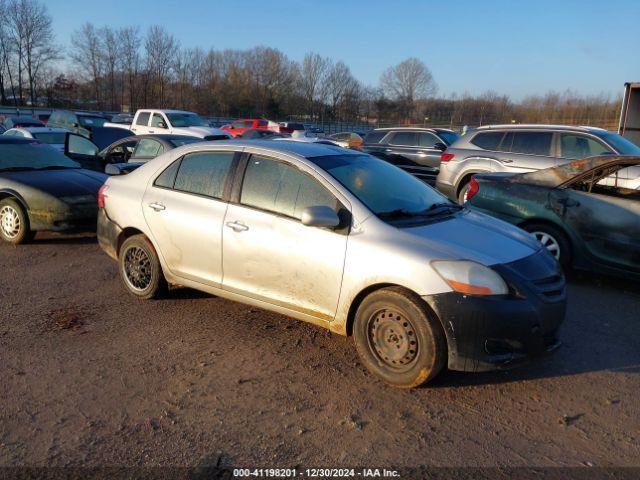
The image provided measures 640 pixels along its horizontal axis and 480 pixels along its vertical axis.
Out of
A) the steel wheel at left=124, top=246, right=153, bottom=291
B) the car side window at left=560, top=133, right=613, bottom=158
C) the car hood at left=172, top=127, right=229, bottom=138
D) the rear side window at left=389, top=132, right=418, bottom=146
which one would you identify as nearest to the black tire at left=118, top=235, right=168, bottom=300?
the steel wheel at left=124, top=246, right=153, bottom=291

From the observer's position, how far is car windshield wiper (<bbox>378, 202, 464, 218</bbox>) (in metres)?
4.07

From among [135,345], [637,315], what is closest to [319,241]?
[135,345]

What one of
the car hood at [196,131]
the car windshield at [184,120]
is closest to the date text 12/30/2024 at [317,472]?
the car hood at [196,131]

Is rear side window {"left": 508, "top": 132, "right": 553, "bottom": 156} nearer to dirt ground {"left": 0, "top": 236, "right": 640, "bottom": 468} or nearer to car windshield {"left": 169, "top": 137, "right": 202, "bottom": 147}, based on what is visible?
dirt ground {"left": 0, "top": 236, "right": 640, "bottom": 468}

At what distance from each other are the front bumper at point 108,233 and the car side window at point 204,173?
933mm

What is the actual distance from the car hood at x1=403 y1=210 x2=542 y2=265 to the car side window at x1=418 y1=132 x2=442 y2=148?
374 inches

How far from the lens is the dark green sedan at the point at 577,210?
5.72 m

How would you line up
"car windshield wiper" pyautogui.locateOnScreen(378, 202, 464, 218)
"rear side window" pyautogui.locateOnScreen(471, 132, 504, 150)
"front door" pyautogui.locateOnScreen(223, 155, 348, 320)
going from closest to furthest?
"front door" pyautogui.locateOnScreen(223, 155, 348, 320) → "car windshield wiper" pyautogui.locateOnScreen(378, 202, 464, 218) → "rear side window" pyautogui.locateOnScreen(471, 132, 504, 150)

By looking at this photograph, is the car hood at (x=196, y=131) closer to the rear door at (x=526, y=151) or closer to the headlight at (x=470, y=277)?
the rear door at (x=526, y=151)

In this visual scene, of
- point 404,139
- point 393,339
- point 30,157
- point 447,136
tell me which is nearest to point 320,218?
point 393,339

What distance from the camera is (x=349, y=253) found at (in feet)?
12.5

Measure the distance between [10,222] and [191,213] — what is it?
166 inches

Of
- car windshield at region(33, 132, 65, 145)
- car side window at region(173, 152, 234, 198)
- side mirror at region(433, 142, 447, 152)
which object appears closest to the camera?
car side window at region(173, 152, 234, 198)

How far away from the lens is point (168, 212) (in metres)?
4.88
